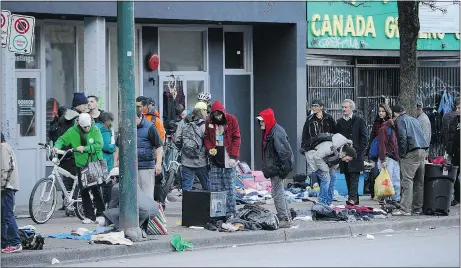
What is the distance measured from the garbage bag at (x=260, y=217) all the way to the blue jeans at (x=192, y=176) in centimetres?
82

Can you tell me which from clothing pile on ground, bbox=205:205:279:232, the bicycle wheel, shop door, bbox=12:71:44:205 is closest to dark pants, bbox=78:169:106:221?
the bicycle wheel

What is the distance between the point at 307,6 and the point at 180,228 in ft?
29.2

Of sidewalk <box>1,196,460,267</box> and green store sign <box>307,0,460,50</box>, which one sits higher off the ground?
green store sign <box>307,0,460,50</box>

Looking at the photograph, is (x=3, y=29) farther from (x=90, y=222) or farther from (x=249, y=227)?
(x=249, y=227)

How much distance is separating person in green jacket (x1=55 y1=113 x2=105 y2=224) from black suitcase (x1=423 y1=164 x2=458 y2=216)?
563 cm

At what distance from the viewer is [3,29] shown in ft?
47.7

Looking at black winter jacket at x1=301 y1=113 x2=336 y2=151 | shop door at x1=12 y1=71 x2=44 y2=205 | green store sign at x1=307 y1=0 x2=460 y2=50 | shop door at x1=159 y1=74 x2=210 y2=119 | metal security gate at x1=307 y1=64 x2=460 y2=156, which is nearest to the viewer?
black winter jacket at x1=301 y1=113 x2=336 y2=151

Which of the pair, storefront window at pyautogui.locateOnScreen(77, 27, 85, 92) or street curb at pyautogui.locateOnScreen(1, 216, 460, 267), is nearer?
street curb at pyautogui.locateOnScreen(1, 216, 460, 267)

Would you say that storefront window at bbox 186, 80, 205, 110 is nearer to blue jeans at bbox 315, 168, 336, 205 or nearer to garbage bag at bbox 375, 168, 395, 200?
blue jeans at bbox 315, 168, 336, 205

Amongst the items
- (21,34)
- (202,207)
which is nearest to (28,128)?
(21,34)

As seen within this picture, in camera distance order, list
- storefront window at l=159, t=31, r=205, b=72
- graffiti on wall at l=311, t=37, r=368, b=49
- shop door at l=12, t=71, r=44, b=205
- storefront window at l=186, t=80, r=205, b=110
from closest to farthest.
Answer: shop door at l=12, t=71, r=44, b=205
storefront window at l=159, t=31, r=205, b=72
storefront window at l=186, t=80, r=205, b=110
graffiti on wall at l=311, t=37, r=368, b=49

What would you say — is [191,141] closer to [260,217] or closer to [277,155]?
[277,155]

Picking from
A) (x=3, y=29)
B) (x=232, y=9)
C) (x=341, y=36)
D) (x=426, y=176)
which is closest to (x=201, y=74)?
(x=232, y=9)

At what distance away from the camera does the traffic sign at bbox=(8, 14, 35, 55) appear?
50.1ft
